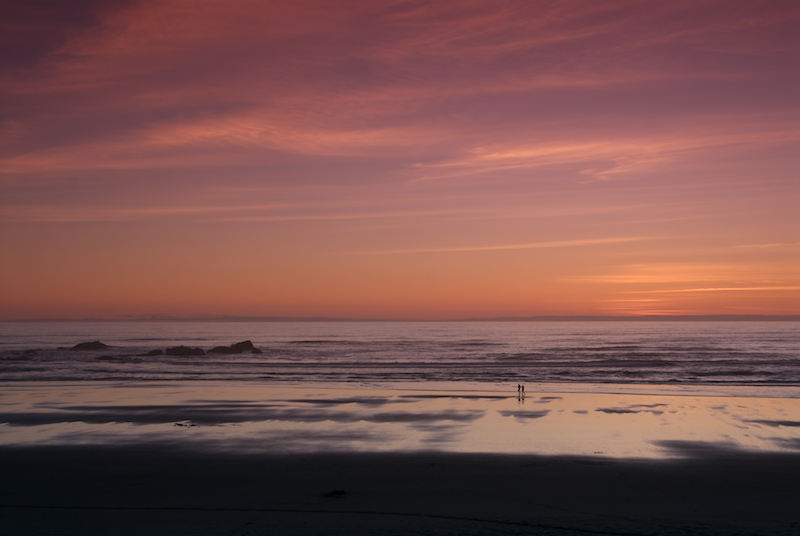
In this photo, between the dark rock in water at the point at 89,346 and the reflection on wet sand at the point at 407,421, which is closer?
the reflection on wet sand at the point at 407,421

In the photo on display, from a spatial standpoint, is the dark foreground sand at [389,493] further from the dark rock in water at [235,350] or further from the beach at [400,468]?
the dark rock in water at [235,350]

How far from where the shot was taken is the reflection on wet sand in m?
13.7

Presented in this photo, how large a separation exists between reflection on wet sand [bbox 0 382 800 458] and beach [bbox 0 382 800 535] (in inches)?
3.5

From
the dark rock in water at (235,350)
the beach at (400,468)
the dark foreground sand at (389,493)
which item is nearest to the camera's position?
the dark foreground sand at (389,493)

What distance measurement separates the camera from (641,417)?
58.4 feet

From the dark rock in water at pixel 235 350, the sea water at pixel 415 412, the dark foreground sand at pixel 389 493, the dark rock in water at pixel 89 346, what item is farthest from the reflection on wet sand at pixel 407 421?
the dark rock in water at pixel 89 346

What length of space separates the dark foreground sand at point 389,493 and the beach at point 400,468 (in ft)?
0.14

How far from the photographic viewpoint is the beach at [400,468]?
8367 millimetres

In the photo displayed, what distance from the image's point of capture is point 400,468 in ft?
37.3

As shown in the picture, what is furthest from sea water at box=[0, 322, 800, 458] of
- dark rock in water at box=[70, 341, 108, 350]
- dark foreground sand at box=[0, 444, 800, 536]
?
dark rock in water at box=[70, 341, 108, 350]

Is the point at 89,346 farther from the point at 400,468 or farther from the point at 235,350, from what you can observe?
the point at 400,468

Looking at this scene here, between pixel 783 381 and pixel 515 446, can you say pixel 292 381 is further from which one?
pixel 783 381

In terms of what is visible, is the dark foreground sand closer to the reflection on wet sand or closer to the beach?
the beach

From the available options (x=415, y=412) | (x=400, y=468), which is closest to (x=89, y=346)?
(x=415, y=412)
